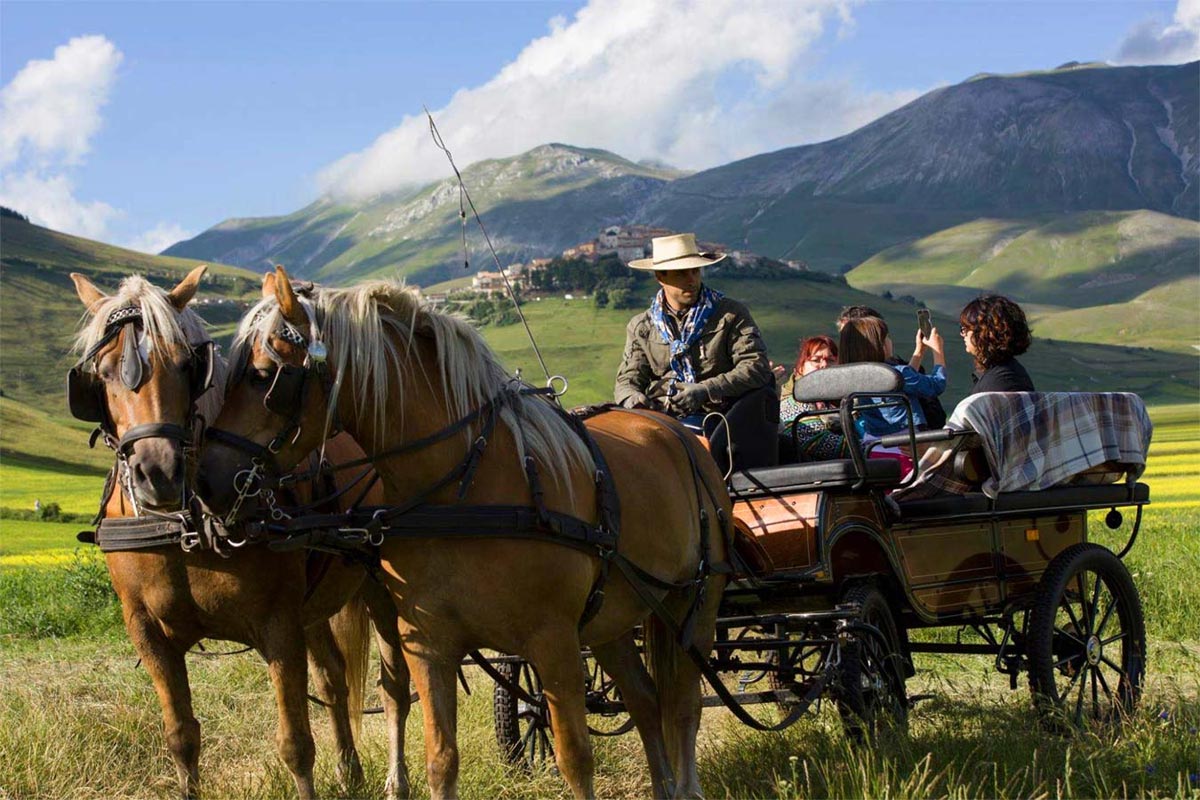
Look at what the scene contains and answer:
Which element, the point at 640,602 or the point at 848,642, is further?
the point at 848,642

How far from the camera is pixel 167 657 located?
5.39 meters

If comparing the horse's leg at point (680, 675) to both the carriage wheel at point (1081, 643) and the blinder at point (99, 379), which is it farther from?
the blinder at point (99, 379)

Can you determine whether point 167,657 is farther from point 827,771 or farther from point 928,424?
point 928,424

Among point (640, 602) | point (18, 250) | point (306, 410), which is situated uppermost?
point (18, 250)

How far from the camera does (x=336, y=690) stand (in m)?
6.62

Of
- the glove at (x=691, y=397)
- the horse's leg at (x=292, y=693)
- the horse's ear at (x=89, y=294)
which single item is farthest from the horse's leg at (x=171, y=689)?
the glove at (x=691, y=397)

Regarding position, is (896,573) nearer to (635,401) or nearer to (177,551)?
(635,401)

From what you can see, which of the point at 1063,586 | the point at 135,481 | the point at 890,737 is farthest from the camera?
the point at 1063,586

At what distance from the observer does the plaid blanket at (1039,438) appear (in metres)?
6.92

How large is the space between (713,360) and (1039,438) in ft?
6.46

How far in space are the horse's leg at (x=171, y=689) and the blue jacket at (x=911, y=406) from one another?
4219 millimetres

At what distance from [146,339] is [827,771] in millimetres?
3288

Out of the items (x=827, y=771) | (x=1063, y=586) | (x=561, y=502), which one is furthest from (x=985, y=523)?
(x=561, y=502)

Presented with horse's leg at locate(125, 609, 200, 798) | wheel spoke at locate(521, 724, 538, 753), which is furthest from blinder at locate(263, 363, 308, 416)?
wheel spoke at locate(521, 724, 538, 753)
